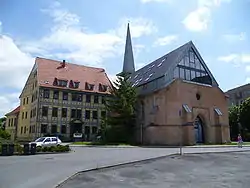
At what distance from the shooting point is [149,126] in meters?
39.5

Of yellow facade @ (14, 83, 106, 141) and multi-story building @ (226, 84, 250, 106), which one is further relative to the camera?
multi-story building @ (226, 84, 250, 106)

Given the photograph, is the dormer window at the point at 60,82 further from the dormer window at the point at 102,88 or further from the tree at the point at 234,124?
the tree at the point at 234,124

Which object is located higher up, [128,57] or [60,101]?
[128,57]

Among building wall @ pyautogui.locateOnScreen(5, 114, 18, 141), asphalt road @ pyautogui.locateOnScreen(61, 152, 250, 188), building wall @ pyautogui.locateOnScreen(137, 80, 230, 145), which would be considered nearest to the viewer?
asphalt road @ pyautogui.locateOnScreen(61, 152, 250, 188)

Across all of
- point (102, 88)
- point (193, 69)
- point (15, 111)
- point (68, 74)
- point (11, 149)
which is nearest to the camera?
point (11, 149)

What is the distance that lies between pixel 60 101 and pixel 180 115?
23720 mm

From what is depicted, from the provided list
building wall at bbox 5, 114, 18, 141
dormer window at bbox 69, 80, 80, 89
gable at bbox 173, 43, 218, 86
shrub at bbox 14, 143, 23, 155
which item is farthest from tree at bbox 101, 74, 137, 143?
building wall at bbox 5, 114, 18, 141

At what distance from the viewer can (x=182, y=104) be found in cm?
3856

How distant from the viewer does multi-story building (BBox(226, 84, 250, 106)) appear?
83.3 m

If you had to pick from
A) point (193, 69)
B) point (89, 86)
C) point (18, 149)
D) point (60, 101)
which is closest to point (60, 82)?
point (60, 101)

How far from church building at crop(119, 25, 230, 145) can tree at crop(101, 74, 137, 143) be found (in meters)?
2.36

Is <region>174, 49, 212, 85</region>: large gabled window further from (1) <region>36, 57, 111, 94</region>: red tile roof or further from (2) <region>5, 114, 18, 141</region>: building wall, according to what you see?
(2) <region>5, 114, 18, 141</region>: building wall

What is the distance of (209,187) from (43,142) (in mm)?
25437

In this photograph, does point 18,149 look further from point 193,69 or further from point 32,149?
point 193,69
